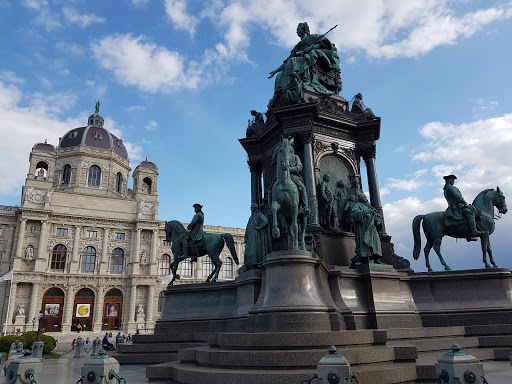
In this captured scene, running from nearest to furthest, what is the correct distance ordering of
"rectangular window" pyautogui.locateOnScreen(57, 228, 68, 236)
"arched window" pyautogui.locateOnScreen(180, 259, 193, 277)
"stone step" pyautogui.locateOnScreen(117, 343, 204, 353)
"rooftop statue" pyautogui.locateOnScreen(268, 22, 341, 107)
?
"stone step" pyautogui.locateOnScreen(117, 343, 204, 353), "rooftop statue" pyautogui.locateOnScreen(268, 22, 341, 107), "rectangular window" pyautogui.locateOnScreen(57, 228, 68, 236), "arched window" pyautogui.locateOnScreen(180, 259, 193, 277)

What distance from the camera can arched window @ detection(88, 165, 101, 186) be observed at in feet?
213

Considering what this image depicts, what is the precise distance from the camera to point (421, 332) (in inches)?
343

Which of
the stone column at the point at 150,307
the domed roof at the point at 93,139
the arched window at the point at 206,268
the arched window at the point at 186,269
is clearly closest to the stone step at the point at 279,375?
the stone column at the point at 150,307

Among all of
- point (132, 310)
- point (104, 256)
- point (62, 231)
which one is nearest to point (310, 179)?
point (132, 310)

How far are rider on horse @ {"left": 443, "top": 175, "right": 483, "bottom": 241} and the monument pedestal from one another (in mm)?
5027

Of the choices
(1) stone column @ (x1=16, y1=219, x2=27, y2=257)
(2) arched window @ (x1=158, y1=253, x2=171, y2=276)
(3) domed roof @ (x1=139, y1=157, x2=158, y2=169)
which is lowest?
(2) arched window @ (x1=158, y1=253, x2=171, y2=276)

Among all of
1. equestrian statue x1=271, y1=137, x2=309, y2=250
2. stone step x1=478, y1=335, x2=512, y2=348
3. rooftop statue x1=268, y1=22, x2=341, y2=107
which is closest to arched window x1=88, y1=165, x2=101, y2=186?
rooftop statue x1=268, y1=22, x2=341, y2=107

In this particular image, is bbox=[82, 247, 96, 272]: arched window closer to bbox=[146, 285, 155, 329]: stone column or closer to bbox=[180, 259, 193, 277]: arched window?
bbox=[146, 285, 155, 329]: stone column

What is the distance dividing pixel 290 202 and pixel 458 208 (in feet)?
17.8

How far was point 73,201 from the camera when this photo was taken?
5828 centimetres

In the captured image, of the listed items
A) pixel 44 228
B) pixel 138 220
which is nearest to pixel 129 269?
pixel 138 220

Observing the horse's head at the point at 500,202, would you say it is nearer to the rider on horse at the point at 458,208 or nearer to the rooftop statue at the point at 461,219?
the rooftop statue at the point at 461,219

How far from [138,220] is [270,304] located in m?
55.8

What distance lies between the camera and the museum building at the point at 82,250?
5244 cm
